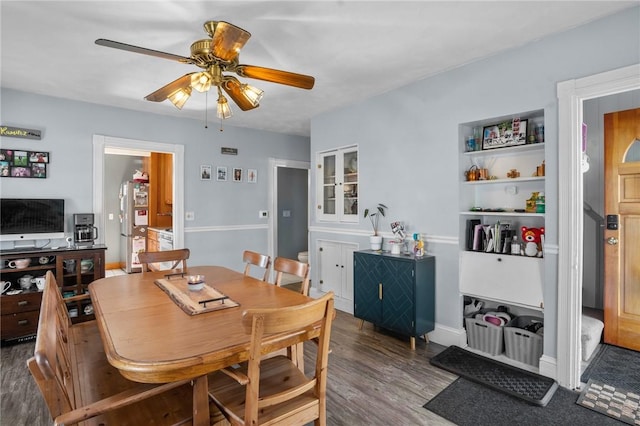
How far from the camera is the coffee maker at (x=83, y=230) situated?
3.81 metres

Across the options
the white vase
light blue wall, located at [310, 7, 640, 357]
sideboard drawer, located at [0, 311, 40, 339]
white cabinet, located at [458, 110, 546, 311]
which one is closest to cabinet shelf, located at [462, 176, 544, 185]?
white cabinet, located at [458, 110, 546, 311]

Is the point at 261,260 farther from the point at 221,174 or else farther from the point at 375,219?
the point at 221,174

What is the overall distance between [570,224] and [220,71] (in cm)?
259

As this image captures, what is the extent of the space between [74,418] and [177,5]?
216 centimetres

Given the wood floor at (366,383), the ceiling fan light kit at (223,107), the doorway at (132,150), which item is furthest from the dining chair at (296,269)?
the doorway at (132,150)

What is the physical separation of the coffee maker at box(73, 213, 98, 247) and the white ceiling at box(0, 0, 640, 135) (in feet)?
4.51

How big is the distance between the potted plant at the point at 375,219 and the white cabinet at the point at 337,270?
1.35 ft

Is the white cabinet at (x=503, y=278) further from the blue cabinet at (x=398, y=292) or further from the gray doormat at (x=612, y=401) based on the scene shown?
the gray doormat at (x=612, y=401)

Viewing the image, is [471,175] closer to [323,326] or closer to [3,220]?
[323,326]

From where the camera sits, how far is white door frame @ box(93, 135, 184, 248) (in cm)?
404

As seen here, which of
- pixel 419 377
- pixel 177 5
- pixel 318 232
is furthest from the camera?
pixel 318 232

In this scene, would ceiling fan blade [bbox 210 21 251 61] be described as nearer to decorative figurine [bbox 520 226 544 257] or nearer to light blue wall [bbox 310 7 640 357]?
light blue wall [bbox 310 7 640 357]

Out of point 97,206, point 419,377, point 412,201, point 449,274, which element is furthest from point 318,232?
point 97,206

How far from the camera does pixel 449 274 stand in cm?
321
